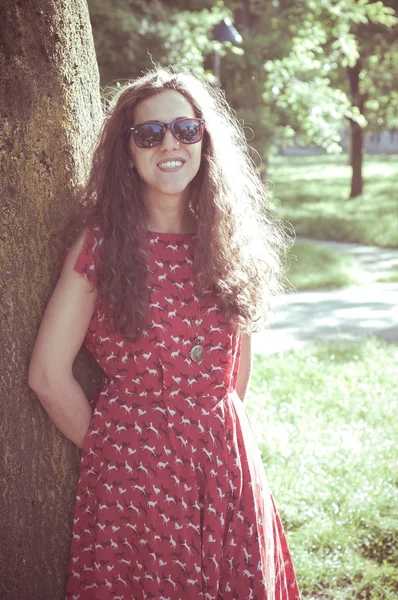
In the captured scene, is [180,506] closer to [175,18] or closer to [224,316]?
[224,316]

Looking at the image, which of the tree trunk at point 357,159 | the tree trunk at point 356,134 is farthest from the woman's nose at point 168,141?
the tree trunk at point 357,159

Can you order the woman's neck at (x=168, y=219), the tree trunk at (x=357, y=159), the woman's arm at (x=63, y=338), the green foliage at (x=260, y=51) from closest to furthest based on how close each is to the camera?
the woman's arm at (x=63, y=338)
the woman's neck at (x=168, y=219)
the green foliage at (x=260, y=51)
the tree trunk at (x=357, y=159)

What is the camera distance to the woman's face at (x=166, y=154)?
7.77 feet

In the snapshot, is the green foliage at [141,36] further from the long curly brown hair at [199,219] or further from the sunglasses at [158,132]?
the sunglasses at [158,132]

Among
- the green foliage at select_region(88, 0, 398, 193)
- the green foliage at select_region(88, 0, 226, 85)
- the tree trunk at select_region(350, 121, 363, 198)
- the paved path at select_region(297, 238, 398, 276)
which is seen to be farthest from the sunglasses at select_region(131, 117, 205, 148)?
the tree trunk at select_region(350, 121, 363, 198)

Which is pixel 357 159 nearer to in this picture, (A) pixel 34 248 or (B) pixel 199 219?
(B) pixel 199 219

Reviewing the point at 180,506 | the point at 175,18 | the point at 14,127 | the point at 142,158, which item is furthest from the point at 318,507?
the point at 175,18

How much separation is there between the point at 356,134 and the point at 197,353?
21.4 metres

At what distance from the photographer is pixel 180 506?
87.7 inches

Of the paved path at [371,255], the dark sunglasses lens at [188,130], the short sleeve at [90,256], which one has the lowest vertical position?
the paved path at [371,255]

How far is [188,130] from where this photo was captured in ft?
7.86

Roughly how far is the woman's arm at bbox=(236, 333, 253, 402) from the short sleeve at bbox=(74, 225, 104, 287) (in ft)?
Result: 2.19

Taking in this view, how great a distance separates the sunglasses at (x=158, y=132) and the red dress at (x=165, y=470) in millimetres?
310

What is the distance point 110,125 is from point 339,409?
3578 millimetres
